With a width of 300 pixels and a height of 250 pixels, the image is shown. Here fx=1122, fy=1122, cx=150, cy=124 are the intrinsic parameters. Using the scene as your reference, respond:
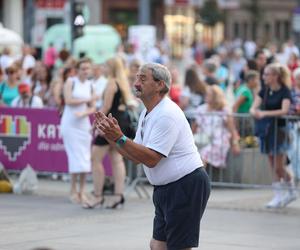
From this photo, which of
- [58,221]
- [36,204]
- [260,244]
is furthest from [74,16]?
[260,244]

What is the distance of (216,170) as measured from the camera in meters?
15.7

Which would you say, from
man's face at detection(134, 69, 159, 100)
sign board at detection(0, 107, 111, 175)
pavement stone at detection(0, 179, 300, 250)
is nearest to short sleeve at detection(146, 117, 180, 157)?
man's face at detection(134, 69, 159, 100)

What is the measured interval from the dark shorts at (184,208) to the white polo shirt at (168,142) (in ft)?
0.20

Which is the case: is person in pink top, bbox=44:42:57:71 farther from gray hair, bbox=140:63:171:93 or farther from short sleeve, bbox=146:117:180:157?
short sleeve, bbox=146:117:180:157

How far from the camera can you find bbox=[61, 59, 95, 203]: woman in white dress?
1425cm

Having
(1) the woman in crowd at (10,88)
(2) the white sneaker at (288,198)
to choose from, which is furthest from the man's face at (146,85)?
(1) the woman in crowd at (10,88)

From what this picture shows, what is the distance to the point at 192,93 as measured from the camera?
18.4 m

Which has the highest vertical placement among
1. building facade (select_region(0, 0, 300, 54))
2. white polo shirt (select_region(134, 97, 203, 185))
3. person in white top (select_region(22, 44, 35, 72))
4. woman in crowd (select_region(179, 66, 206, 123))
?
white polo shirt (select_region(134, 97, 203, 185))

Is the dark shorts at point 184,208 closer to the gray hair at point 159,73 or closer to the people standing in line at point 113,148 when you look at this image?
the gray hair at point 159,73

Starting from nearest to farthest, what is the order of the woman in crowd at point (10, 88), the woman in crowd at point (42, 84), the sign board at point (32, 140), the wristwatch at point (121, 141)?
the wristwatch at point (121, 141), the sign board at point (32, 140), the woman in crowd at point (10, 88), the woman in crowd at point (42, 84)

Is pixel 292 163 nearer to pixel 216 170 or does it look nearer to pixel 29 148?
pixel 216 170

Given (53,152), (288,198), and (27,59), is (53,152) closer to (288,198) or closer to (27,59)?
(288,198)

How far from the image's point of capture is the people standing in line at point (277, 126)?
1387 cm

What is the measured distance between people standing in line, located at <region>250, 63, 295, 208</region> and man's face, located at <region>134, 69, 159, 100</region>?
19.5 ft
